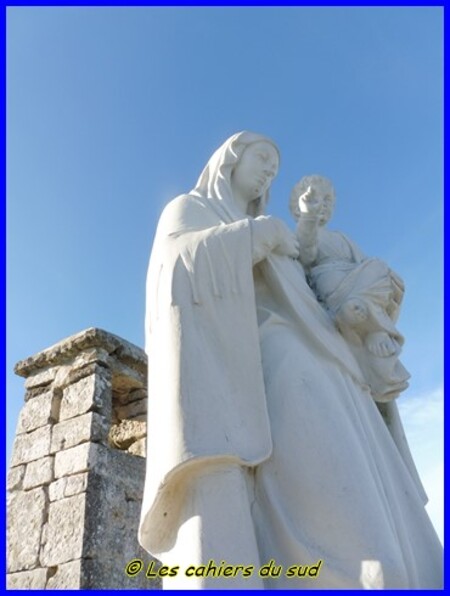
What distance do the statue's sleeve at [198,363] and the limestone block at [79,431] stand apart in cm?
363

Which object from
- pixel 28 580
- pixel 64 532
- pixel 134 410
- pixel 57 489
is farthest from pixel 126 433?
pixel 28 580

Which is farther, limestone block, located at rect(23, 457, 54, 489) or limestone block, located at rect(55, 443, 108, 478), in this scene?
limestone block, located at rect(23, 457, 54, 489)

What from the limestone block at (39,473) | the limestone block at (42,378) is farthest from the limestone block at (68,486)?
the limestone block at (42,378)

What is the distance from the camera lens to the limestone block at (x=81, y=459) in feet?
20.1

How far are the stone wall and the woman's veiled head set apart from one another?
350 centimetres

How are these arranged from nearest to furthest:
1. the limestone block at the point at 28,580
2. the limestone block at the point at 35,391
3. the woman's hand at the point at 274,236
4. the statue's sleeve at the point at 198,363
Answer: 1. the statue's sleeve at the point at 198,363
2. the woman's hand at the point at 274,236
3. the limestone block at the point at 28,580
4. the limestone block at the point at 35,391

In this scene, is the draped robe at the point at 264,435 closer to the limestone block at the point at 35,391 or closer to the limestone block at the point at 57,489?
the limestone block at the point at 57,489

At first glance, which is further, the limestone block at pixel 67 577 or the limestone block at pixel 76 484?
the limestone block at pixel 76 484

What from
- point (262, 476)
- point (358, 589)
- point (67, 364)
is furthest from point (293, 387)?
point (67, 364)

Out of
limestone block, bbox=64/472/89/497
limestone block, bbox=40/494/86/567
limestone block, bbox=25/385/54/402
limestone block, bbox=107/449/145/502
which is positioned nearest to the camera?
limestone block, bbox=40/494/86/567

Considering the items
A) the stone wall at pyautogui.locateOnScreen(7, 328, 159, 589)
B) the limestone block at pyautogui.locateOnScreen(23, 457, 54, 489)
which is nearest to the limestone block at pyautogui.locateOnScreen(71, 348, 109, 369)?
the stone wall at pyautogui.locateOnScreen(7, 328, 159, 589)

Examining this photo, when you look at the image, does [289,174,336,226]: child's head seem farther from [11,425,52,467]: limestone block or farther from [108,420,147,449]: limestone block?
[11,425,52,467]: limestone block

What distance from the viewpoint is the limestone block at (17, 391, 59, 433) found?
6.93 m

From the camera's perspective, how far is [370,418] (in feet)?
9.34
